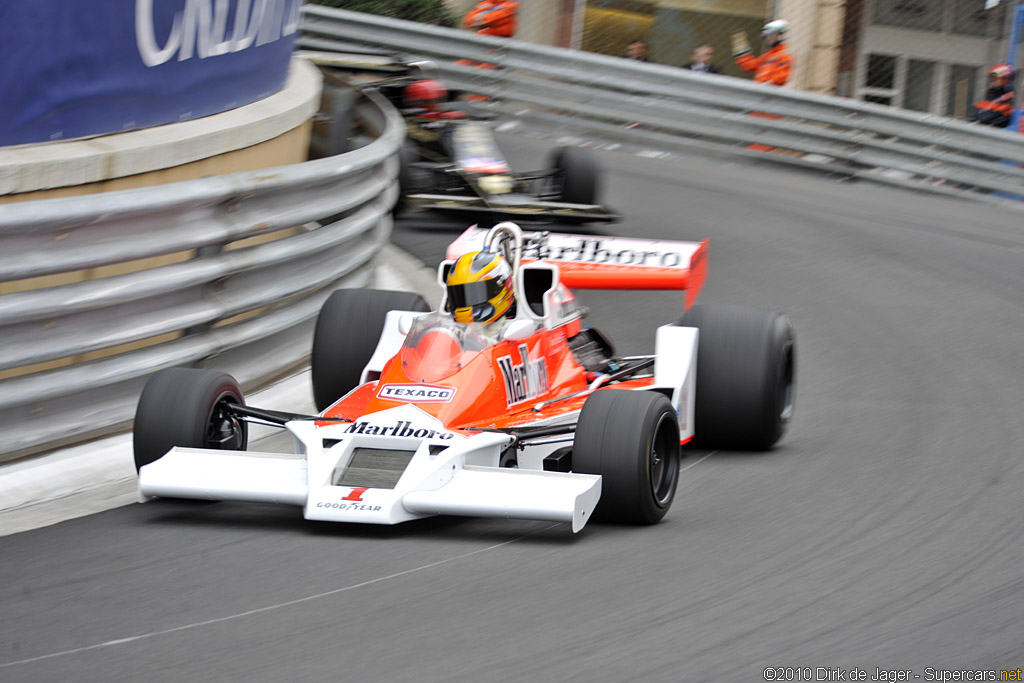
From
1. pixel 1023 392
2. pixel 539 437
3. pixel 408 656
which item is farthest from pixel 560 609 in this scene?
pixel 1023 392

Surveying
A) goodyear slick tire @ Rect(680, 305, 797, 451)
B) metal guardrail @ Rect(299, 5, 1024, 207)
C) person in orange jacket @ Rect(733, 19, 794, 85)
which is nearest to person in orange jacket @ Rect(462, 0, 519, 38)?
metal guardrail @ Rect(299, 5, 1024, 207)

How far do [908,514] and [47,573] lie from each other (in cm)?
357

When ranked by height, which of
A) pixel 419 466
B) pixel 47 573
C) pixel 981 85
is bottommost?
pixel 47 573

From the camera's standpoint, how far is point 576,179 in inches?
524

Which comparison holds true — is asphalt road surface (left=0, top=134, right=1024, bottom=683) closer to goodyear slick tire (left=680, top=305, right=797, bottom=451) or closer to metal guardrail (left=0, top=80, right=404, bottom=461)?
goodyear slick tire (left=680, top=305, right=797, bottom=451)

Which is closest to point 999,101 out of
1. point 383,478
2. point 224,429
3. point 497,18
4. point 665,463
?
point 497,18

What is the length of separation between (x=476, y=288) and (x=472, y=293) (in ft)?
0.10

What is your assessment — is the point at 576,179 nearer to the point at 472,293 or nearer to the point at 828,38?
the point at 472,293

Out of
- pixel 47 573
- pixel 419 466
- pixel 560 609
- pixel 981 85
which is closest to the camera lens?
pixel 560 609

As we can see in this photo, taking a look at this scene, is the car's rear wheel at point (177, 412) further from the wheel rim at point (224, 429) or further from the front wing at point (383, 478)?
the front wing at point (383, 478)

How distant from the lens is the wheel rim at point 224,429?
6.47 m

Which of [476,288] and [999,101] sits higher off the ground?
[999,101]

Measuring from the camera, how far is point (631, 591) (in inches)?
204

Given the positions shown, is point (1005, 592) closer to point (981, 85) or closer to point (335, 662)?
point (335, 662)
